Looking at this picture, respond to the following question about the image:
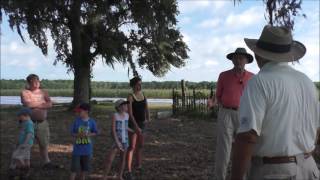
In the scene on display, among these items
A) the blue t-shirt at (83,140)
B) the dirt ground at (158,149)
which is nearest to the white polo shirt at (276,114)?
the blue t-shirt at (83,140)

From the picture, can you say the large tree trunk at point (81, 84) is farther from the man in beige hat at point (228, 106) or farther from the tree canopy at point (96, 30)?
the man in beige hat at point (228, 106)

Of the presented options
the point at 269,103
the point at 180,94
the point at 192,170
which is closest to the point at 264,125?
the point at 269,103

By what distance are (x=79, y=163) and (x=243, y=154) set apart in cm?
506

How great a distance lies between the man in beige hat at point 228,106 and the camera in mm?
8008

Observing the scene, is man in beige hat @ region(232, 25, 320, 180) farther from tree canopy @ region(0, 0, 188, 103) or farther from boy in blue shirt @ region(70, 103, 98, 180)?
tree canopy @ region(0, 0, 188, 103)

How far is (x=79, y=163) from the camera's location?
8.58 metres

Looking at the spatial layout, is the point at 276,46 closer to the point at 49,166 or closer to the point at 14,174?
the point at 14,174

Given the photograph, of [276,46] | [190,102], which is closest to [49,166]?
[276,46]

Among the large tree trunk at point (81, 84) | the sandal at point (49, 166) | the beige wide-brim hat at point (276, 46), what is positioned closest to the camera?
the beige wide-brim hat at point (276, 46)

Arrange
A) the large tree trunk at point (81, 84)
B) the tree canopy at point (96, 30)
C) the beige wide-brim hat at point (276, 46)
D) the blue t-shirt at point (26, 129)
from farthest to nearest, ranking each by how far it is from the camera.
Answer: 1. the large tree trunk at point (81, 84)
2. the tree canopy at point (96, 30)
3. the blue t-shirt at point (26, 129)
4. the beige wide-brim hat at point (276, 46)

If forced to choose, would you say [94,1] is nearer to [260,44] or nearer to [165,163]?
[165,163]

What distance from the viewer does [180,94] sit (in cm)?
2564

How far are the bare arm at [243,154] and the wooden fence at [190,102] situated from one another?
19234 millimetres

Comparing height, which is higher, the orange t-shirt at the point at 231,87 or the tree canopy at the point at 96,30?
the tree canopy at the point at 96,30
